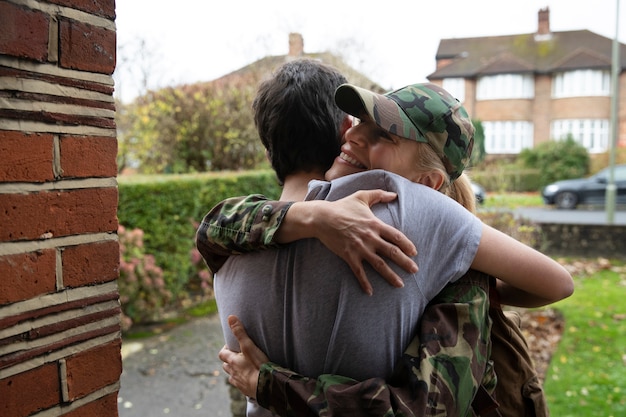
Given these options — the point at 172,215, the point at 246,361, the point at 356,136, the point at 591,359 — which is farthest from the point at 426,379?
the point at 172,215

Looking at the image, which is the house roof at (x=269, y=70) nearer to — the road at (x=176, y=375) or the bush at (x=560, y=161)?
the road at (x=176, y=375)

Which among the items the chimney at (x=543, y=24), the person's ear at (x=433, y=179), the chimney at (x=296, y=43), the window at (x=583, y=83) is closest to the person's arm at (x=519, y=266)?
the person's ear at (x=433, y=179)

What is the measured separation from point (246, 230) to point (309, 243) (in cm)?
17

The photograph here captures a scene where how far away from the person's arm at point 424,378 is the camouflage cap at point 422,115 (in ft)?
1.12

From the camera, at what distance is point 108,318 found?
4.38 ft

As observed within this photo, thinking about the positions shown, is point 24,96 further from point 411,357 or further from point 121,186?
point 121,186

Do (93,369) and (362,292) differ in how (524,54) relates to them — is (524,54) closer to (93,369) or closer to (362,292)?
(362,292)

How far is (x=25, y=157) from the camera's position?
113 centimetres

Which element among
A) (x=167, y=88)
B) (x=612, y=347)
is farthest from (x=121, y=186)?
(x=612, y=347)

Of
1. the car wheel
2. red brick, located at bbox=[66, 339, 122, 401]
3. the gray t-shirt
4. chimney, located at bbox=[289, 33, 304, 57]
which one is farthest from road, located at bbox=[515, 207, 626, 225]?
red brick, located at bbox=[66, 339, 122, 401]

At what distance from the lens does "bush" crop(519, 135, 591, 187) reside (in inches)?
1064

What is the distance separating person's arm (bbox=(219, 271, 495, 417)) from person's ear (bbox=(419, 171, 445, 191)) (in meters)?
0.25

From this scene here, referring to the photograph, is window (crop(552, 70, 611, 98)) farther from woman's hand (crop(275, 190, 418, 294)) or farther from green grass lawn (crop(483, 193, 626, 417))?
woman's hand (crop(275, 190, 418, 294))

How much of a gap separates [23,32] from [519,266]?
4.06ft
